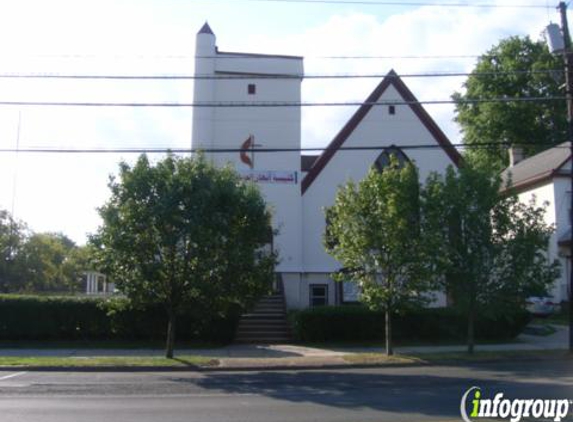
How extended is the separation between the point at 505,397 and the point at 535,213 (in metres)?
10.0

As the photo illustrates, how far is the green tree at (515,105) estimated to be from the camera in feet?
141

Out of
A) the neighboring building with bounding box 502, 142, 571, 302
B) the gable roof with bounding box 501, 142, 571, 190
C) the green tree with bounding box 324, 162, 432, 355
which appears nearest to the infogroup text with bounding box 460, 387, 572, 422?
the green tree with bounding box 324, 162, 432, 355

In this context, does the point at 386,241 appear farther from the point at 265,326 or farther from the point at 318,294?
the point at 318,294

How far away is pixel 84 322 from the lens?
2291 cm

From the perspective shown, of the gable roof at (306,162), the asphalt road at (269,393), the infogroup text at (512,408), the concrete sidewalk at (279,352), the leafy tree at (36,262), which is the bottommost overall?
the asphalt road at (269,393)

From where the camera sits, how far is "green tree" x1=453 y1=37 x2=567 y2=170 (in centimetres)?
4309

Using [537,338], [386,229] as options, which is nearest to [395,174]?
[386,229]

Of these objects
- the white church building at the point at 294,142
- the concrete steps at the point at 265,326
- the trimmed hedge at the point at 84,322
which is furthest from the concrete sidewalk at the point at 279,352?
the white church building at the point at 294,142

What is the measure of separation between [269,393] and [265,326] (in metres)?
12.1

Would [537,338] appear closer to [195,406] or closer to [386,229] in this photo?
[386,229]

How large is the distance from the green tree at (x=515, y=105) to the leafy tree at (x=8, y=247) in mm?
35239

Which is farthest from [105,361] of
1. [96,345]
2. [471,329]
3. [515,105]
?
[515,105]

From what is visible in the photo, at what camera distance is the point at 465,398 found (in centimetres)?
1105

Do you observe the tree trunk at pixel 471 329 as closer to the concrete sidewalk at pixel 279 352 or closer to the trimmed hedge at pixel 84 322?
the concrete sidewalk at pixel 279 352
